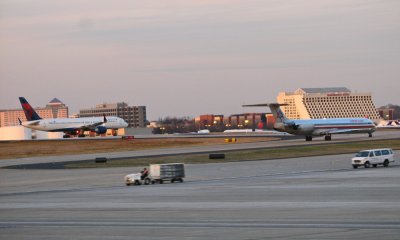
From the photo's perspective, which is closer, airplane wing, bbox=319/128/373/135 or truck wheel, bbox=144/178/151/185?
truck wheel, bbox=144/178/151/185

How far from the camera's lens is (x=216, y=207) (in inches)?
1399

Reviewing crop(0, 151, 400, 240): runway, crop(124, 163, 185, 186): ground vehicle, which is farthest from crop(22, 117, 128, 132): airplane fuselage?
crop(124, 163, 185, 186): ground vehicle

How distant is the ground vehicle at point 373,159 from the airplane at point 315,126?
49.3m

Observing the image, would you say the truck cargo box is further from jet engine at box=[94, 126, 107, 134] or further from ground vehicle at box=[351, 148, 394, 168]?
jet engine at box=[94, 126, 107, 134]

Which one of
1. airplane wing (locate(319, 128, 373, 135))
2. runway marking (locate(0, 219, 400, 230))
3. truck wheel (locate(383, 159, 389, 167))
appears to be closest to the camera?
runway marking (locate(0, 219, 400, 230))

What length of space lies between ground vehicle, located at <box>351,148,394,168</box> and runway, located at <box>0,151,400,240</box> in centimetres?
167

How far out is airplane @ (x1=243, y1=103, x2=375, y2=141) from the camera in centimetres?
11512

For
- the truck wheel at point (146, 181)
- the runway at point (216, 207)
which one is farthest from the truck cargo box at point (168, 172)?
the runway at point (216, 207)

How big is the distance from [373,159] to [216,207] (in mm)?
31938

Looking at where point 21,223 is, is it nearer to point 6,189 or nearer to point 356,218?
point 356,218

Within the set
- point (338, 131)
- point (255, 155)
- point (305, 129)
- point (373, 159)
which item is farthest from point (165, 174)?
point (338, 131)

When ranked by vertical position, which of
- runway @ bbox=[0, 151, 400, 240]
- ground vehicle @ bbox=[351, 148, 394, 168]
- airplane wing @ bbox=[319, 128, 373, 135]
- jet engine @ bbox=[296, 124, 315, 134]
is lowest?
runway @ bbox=[0, 151, 400, 240]

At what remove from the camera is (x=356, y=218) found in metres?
28.6

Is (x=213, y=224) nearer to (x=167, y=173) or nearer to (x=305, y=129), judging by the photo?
(x=167, y=173)
